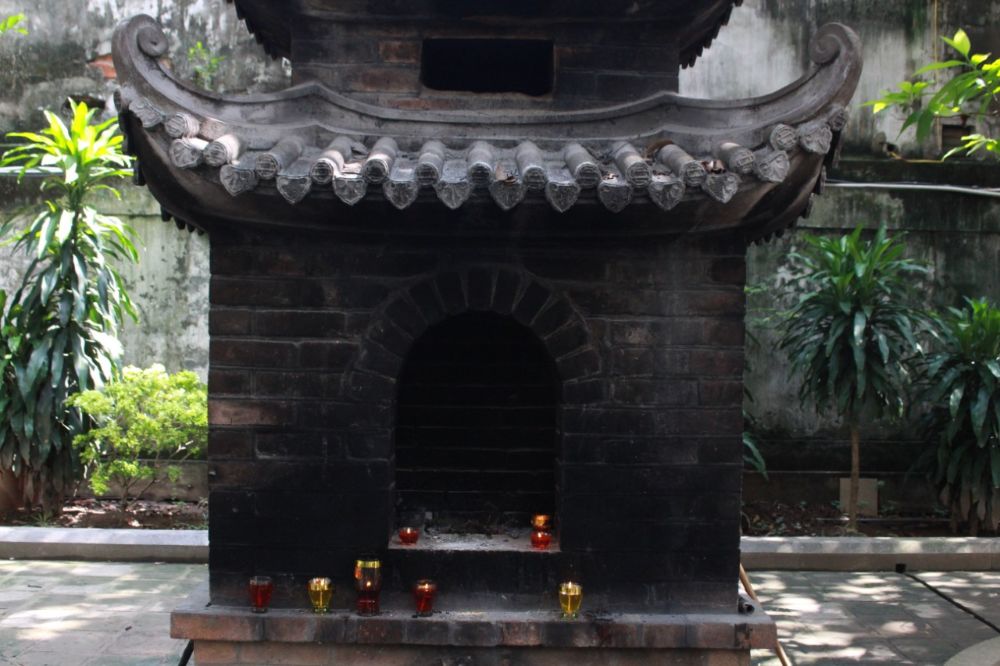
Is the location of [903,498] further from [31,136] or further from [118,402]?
[31,136]

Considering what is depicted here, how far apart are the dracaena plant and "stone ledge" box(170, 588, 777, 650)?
471 centimetres

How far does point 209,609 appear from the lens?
421 centimetres

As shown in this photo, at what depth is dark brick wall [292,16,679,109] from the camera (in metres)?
4.59

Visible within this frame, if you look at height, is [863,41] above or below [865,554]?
above

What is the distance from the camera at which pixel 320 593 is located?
163 inches

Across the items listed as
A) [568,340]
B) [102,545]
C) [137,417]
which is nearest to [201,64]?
[137,417]

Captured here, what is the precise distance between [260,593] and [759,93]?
8035 millimetres

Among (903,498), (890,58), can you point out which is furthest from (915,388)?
(890,58)

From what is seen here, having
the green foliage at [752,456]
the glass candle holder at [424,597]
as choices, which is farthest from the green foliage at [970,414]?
the glass candle holder at [424,597]

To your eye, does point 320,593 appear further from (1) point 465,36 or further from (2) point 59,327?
(2) point 59,327

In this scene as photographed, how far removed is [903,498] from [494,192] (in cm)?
780

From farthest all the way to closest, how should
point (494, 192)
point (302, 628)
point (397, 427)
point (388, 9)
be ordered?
point (397, 427)
point (388, 9)
point (302, 628)
point (494, 192)

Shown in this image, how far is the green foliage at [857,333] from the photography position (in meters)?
8.38

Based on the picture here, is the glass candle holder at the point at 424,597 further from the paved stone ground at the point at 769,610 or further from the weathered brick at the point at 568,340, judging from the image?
the paved stone ground at the point at 769,610
